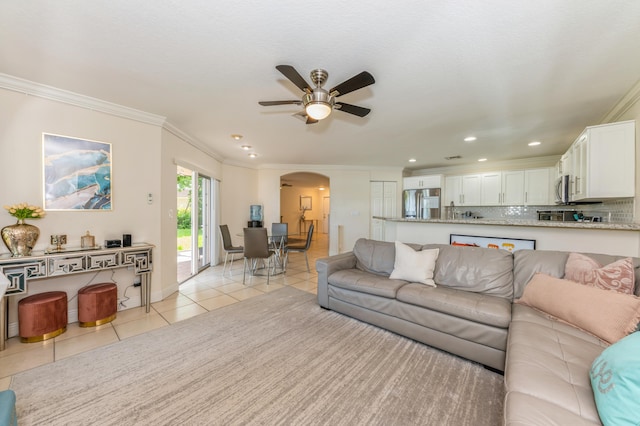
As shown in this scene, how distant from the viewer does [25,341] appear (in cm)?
223

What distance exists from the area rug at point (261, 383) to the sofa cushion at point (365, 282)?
0.43m

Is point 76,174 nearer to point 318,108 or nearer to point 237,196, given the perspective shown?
point 318,108

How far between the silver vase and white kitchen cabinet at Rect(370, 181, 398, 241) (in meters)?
A: 6.14

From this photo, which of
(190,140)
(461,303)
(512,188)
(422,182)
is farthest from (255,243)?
(512,188)

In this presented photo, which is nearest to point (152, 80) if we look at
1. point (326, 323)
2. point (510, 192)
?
point (326, 323)

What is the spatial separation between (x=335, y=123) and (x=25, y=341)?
13.4 feet

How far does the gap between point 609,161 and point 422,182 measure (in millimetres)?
3730

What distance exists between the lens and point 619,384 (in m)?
0.90

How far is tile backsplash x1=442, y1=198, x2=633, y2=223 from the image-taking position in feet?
9.46

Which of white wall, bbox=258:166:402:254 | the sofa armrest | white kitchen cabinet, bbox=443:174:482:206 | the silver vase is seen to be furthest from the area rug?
white kitchen cabinet, bbox=443:174:482:206

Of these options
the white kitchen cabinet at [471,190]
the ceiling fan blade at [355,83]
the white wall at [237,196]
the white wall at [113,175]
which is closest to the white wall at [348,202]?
the white wall at [237,196]

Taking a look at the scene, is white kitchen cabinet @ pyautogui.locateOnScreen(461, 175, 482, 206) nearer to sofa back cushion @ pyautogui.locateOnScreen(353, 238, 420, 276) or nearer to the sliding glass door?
sofa back cushion @ pyautogui.locateOnScreen(353, 238, 420, 276)

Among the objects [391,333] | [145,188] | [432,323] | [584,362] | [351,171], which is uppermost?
[351,171]

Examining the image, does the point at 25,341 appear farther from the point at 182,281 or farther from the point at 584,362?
the point at 584,362
